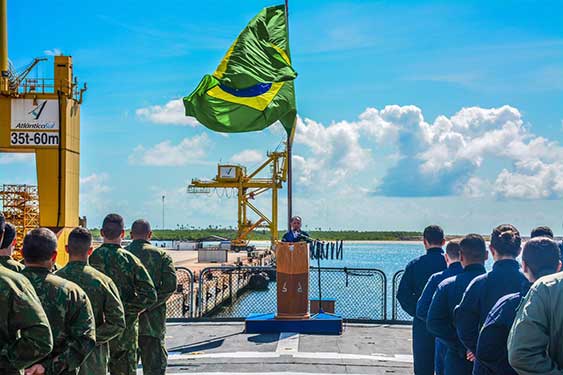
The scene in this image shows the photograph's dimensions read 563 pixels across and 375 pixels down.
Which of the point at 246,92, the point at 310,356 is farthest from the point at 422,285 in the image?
the point at 246,92

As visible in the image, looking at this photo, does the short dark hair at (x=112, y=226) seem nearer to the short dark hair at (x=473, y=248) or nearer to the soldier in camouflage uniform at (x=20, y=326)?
the soldier in camouflage uniform at (x=20, y=326)

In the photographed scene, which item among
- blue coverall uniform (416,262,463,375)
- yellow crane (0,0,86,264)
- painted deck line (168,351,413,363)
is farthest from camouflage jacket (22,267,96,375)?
yellow crane (0,0,86,264)

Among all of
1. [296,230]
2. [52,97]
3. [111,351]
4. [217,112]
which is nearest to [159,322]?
[111,351]

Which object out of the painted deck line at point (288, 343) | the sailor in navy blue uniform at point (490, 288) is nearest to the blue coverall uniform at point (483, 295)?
the sailor in navy blue uniform at point (490, 288)

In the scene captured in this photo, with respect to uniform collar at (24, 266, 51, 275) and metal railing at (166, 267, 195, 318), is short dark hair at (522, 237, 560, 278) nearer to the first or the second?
uniform collar at (24, 266, 51, 275)

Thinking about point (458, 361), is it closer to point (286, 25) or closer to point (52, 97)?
point (286, 25)

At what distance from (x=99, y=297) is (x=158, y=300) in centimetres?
193

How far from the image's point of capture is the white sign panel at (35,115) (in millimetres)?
27391

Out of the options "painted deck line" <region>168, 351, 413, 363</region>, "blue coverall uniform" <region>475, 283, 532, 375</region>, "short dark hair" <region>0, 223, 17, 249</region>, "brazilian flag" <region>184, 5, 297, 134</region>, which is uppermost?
"brazilian flag" <region>184, 5, 297, 134</region>

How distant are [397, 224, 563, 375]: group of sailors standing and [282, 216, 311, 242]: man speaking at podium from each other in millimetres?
3841

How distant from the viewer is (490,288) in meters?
4.75

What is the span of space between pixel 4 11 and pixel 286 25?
20.9 meters

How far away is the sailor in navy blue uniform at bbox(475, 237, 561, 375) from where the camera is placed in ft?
12.8

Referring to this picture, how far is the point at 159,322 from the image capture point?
6902mm
